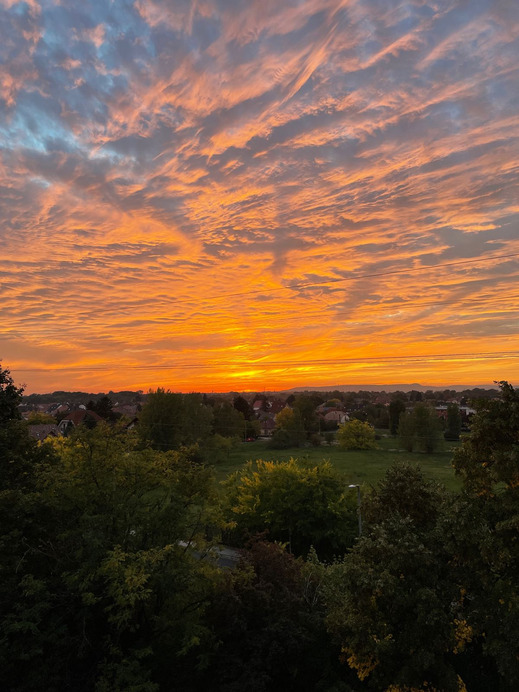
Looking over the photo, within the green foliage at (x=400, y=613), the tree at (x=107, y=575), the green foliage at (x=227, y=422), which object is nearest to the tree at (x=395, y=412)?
the green foliage at (x=227, y=422)

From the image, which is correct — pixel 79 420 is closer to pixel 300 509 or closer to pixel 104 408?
pixel 104 408

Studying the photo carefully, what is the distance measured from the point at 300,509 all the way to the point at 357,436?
6577 centimetres

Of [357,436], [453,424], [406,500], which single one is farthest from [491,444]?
[453,424]

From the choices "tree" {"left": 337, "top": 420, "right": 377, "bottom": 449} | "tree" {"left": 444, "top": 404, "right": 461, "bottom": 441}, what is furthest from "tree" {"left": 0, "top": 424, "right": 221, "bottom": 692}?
"tree" {"left": 444, "top": 404, "right": 461, "bottom": 441}

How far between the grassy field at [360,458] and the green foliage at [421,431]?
1.98 m

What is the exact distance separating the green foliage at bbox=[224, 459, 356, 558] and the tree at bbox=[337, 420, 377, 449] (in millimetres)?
62242

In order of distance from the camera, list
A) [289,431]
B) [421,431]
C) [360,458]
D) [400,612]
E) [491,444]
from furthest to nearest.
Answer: [289,431] < [421,431] < [360,458] < [400,612] < [491,444]

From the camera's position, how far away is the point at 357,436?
9544 centimetres

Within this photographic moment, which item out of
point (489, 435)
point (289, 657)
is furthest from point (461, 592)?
point (289, 657)

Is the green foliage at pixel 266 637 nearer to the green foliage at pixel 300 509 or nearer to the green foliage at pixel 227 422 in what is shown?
the green foliage at pixel 300 509

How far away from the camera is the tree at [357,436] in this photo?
94312 mm

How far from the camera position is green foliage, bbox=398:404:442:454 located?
287 ft

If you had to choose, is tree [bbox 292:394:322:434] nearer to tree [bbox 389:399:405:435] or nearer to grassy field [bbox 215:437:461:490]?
grassy field [bbox 215:437:461:490]

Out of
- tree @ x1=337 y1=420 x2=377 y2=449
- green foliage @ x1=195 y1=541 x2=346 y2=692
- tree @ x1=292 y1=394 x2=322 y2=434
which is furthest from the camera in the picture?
tree @ x1=292 y1=394 x2=322 y2=434
